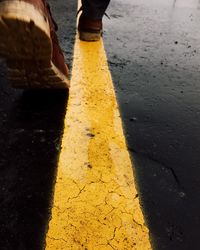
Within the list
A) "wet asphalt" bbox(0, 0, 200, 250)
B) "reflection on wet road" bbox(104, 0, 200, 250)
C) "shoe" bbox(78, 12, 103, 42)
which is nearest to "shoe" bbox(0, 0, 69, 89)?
"wet asphalt" bbox(0, 0, 200, 250)

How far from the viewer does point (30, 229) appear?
1146 mm

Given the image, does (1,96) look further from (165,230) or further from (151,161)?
(165,230)

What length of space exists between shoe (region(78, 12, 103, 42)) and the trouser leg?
5 centimetres

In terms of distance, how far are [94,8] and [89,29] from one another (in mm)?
265

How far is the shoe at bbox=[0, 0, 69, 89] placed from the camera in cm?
135

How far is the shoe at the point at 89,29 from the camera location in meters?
2.78

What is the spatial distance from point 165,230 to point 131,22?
294cm

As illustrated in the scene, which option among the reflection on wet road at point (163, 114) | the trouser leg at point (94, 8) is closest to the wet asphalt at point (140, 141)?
the reflection on wet road at point (163, 114)

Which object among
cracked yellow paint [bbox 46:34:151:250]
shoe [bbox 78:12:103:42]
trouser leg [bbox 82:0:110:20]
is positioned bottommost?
cracked yellow paint [bbox 46:34:151:250]

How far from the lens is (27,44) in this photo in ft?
4.79

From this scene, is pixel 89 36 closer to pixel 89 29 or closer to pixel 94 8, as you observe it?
pixel 89 29

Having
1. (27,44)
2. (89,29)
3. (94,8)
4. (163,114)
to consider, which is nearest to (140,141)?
(163,114)

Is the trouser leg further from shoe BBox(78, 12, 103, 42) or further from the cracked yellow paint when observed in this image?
the cracked yellow paint

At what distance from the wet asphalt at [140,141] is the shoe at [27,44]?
197 mm
